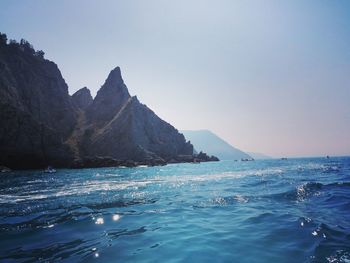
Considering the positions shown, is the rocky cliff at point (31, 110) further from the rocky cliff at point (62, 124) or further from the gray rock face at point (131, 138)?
the gray rock face at point (131, 138)

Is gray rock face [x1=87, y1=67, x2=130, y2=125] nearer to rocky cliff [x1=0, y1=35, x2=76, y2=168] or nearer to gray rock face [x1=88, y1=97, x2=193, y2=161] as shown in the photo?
rocky cliff [x1=0, y1=35, x2=76, y2=168]

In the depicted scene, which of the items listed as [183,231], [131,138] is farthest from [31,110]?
[183,231]

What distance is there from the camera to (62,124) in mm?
158375

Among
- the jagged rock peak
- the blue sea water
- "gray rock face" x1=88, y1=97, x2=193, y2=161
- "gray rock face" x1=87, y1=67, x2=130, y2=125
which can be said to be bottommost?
the blue sea water

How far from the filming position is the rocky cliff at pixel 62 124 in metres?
93.4

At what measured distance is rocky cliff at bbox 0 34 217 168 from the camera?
9338 centimetres

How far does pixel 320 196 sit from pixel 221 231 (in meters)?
13.3

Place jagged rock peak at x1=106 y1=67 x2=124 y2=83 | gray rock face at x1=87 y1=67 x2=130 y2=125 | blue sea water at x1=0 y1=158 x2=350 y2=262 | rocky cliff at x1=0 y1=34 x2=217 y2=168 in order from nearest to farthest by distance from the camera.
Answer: blue sea water at x1=0 y1=158 x2=350 y2=262 < rocky cliff at x1=0 y1=34 x2=217 y2=168 < gray rock face at x1=87 y1=67 x2=130 y2=125 < jagged rock peak at x1=106 y1=67 x2=124 y2=83

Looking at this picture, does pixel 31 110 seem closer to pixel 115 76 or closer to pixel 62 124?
pixel 62 124

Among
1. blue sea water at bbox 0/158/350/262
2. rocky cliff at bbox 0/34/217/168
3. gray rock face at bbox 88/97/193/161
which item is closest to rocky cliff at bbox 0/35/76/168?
rocky cliff at bbox 0/34/217/168

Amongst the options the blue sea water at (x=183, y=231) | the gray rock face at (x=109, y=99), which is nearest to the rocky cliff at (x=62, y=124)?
the gray rock face at (x=109, y=99)

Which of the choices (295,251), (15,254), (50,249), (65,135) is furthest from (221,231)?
(65,135)

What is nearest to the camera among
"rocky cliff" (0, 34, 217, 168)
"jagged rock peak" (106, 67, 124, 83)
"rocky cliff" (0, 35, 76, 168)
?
"rocky cliff" (0, 35, 76, 168)

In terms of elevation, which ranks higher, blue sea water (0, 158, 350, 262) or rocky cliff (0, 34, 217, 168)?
rocky cliff (0, 34, 217, 168)
